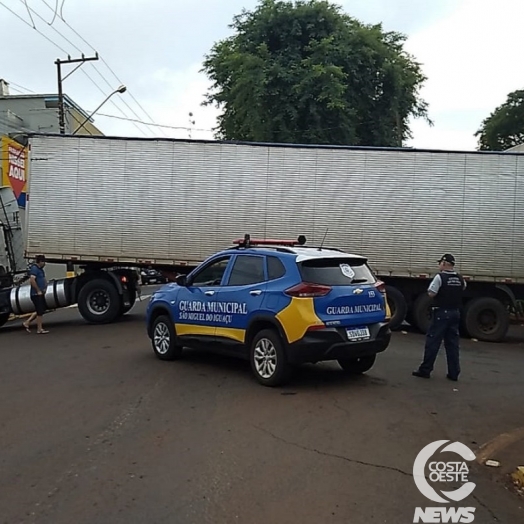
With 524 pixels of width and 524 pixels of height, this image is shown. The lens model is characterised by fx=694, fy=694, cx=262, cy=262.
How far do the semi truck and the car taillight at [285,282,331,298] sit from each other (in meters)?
7.09

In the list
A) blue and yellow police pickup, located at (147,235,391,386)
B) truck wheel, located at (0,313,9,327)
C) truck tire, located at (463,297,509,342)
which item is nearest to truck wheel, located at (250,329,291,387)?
blue and yellow police pickup, located at (147,235,391,386)

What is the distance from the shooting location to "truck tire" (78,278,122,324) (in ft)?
55.6

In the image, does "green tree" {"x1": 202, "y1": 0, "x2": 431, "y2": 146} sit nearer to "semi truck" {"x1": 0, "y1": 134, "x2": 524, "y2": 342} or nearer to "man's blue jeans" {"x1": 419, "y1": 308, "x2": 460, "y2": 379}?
"semi truck" {"x1": 0, "y1": 134, "x2": 524, "y2": 342}

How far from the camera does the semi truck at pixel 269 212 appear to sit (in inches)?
600

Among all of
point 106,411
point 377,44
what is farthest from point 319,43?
point 106,411

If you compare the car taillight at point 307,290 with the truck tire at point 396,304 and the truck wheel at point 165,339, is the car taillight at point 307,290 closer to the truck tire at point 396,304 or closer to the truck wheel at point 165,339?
the truck wheel at point 165,339

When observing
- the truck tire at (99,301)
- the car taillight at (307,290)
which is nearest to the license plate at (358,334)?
the car taillight at (307,290)

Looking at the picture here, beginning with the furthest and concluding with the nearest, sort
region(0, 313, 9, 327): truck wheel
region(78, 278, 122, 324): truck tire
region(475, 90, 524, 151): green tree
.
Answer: region(475, 90, 524, 151): green tree < region(0, 313, 9, 327): truck wheel < region(78, 278, 122, 324): truck tire

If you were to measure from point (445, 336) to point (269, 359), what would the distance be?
8.47 ft

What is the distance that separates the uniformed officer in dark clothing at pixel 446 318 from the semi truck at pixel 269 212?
575 centimetres

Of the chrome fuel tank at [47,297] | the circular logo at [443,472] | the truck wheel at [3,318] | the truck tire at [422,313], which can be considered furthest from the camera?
the truck wheel at [3,318]

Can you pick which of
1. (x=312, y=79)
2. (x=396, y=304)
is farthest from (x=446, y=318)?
(x=312, y=79)

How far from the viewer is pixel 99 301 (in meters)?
17.1

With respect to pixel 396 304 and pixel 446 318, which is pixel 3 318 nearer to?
pixel 396 304
